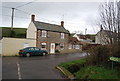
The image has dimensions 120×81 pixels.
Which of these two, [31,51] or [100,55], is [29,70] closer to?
[100,55]

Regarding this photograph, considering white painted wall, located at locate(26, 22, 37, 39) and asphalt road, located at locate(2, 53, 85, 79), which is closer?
asphalt road, located at locate(2, 53, 85, 79)

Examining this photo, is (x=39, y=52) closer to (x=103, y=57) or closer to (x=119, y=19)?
(x=103, y=57)

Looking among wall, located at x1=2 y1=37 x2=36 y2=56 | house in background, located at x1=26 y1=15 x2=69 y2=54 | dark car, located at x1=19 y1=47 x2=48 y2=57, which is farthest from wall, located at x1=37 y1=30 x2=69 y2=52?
dark car, located at x1=19 y1=47 x2=48 y2=57

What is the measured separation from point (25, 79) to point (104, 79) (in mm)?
4471

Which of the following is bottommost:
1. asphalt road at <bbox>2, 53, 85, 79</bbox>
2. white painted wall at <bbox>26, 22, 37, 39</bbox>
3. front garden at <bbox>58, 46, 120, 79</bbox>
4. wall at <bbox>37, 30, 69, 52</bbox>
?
asphalt road at <bbox>2, 53, 85, 79</bbox>

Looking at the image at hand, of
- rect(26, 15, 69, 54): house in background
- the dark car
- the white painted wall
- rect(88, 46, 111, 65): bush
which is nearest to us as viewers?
rect(88, 46, 111, 65): bush

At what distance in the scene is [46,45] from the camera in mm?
25281

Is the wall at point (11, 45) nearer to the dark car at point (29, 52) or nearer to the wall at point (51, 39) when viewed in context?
the dark car at point (29, 52)

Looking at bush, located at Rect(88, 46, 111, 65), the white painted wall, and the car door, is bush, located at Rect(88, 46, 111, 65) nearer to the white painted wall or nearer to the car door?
the car door

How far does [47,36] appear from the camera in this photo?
25.5m

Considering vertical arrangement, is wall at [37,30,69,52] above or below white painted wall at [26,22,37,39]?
below

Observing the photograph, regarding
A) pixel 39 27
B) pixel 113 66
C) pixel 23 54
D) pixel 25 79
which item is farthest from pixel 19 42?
pixel 113 66

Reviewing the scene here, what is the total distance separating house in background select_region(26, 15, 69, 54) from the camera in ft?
79.6

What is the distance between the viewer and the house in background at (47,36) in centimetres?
2426
